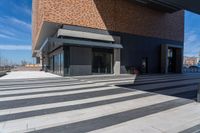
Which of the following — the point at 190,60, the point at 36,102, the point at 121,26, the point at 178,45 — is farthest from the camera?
the point at 190,60

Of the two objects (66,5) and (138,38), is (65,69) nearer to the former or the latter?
(66,5)

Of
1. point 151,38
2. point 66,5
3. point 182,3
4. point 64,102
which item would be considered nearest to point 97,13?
point 66,5

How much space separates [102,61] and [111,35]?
361 centimetres

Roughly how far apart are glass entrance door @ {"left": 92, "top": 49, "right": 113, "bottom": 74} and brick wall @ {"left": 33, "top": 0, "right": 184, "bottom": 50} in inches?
123

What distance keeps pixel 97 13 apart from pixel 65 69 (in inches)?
315

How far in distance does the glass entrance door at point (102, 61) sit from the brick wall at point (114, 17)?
312 centimetres

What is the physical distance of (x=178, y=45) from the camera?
30.2 m

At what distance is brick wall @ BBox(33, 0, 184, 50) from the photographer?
61.8 ft

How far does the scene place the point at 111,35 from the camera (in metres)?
22.7

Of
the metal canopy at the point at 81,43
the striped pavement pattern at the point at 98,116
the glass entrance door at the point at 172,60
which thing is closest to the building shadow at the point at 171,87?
the striped pavement pattern at the point at 98,116

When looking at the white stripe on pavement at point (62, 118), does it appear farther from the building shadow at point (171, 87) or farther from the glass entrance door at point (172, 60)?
the glass entrance door at point (172, 60)

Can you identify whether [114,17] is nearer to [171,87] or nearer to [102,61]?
[102,61]

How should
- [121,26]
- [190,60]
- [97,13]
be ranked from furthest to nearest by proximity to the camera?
[190,60]
[121,26]
[97,13]

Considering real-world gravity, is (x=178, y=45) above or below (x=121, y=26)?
below
